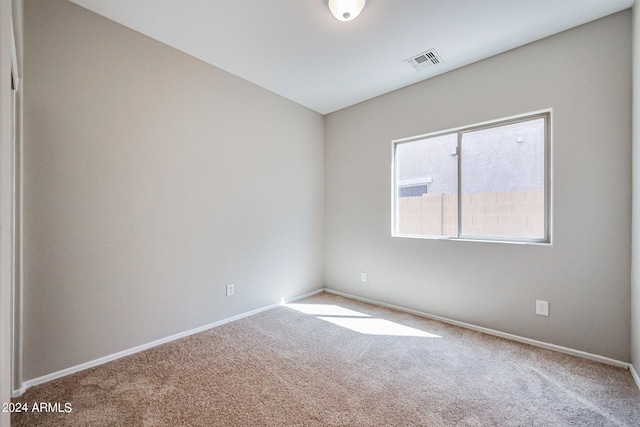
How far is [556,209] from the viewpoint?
229cm

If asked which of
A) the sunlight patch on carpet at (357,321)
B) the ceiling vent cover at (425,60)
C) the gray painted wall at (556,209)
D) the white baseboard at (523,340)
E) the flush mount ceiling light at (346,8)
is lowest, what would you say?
the sunlight patch on carpet at (357,321)

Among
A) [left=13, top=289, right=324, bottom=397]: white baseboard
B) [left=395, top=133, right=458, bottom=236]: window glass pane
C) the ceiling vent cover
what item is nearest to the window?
[left=395, top=133, right=458, bottom=236]: window glass pane

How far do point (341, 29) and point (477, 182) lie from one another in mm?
1960

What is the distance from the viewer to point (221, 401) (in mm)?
1690

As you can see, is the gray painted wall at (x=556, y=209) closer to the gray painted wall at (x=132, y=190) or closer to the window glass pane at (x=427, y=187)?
the window glass pane at (x=427, y=187)

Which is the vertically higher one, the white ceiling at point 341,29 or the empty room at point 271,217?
the white ceiling at point 341,29

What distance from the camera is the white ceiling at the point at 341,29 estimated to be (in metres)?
2.01

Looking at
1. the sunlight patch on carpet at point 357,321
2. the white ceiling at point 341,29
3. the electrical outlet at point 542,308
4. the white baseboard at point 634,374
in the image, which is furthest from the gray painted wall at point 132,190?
the white baseboard at point 634,374

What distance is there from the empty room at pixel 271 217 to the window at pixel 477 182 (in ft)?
0.07

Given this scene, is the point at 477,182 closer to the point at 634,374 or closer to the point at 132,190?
the point at 634,374

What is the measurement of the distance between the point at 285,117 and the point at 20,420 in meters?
3.37

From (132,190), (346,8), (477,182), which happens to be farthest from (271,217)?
(477,182)

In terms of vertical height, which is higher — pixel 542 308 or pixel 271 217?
pixel 271 217

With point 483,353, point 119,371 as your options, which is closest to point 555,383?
point 483,353
